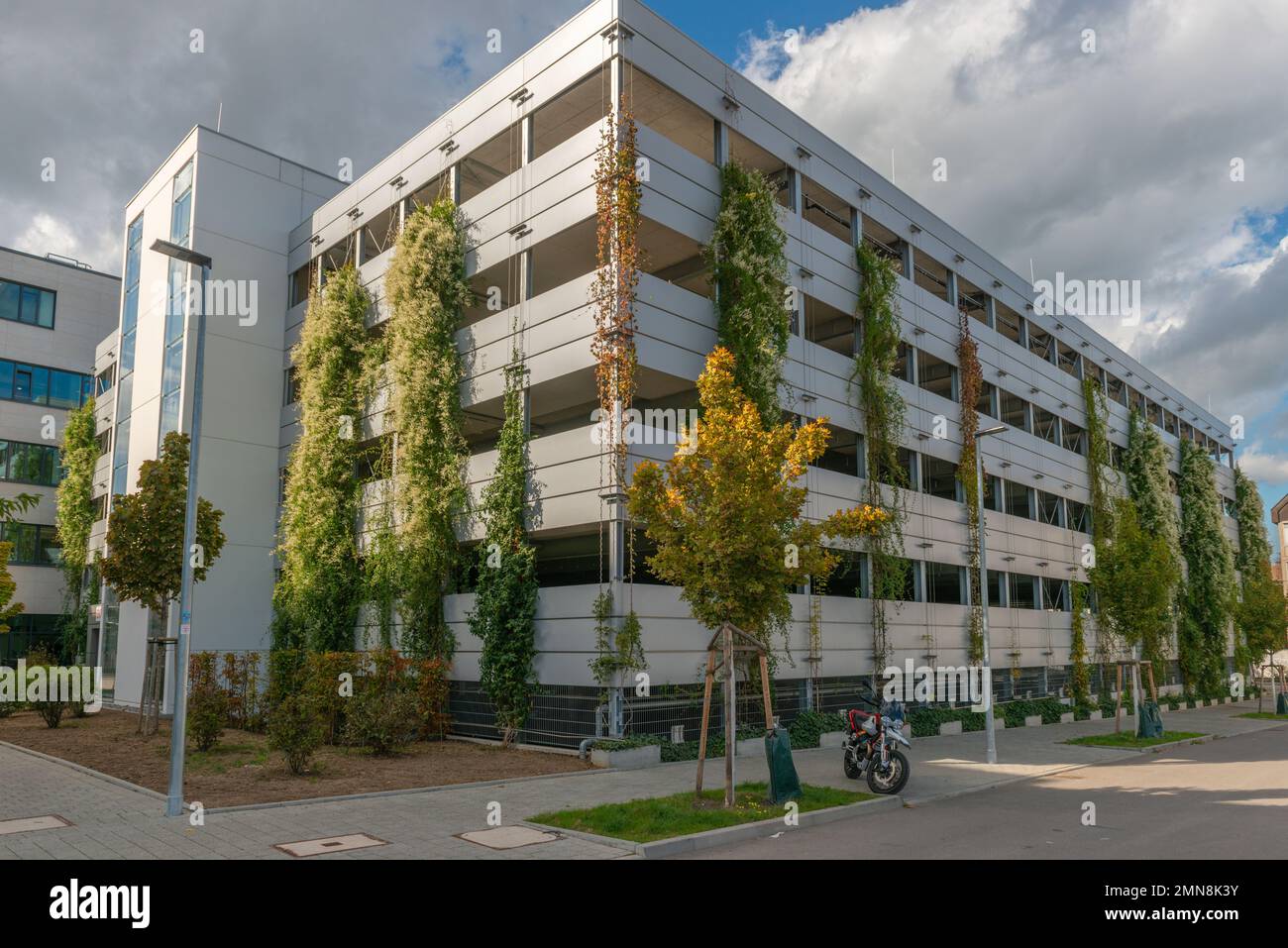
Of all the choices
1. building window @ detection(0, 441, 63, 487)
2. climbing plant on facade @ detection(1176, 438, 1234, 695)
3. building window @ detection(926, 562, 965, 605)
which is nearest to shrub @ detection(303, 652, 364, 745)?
building window @ detection(926, 562, 965, 605)

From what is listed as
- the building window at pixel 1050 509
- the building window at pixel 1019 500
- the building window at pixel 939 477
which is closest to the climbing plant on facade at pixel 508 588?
the building window at pixel 939 477

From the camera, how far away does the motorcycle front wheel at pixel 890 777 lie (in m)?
14.0

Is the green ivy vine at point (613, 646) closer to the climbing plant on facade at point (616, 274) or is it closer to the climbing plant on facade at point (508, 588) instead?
the climbing plant on facade at point (508, 588)

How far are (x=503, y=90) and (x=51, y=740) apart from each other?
60.7 ft

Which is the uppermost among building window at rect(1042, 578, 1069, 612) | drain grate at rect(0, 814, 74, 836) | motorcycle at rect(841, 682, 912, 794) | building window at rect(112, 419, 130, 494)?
building window at rect(112, 419, 130, 494)

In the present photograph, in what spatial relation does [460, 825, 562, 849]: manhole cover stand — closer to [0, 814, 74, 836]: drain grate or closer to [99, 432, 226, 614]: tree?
[0, 814, 74, 836]: drain grate

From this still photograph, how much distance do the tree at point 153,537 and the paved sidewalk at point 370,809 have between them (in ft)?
13.3

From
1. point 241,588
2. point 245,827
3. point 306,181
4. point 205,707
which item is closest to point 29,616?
point 241,588

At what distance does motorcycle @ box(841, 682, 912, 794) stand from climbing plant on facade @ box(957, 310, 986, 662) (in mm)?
15497

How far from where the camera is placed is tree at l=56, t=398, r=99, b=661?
123 ft

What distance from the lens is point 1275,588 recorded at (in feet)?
133

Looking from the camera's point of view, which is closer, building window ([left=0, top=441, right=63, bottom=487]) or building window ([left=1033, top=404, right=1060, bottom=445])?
building window ([left=1033, top=404, right=1060, bottom=445])

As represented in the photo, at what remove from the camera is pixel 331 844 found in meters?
10.1
